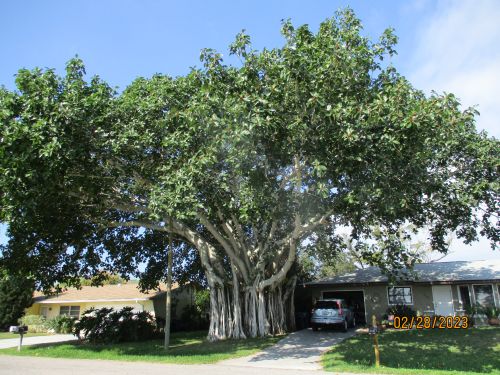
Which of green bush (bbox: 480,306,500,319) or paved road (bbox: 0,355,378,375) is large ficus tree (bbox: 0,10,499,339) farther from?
green bush (bbox: 480,306,500,319)

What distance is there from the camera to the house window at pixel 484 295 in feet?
70.2

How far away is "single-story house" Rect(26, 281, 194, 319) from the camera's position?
30125 mm

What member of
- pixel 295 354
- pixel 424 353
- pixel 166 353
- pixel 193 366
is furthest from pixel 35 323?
pixel 424 353

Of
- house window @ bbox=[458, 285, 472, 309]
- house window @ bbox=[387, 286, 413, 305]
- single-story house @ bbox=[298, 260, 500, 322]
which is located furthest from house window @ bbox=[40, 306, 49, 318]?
house window @ bbox=[458, 285, 472, 309]

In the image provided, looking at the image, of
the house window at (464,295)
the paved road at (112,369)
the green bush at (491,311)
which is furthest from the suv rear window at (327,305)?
the paved road at (112,369)

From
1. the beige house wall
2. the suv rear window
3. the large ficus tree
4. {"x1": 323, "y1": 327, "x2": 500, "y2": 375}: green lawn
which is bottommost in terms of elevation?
{"x1": 323, "y1": 327, "x2": 500, "y2": 375}: green lawn

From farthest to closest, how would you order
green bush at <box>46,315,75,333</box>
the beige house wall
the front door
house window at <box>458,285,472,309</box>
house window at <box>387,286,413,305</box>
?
the beige house wall
green bush at <box>46,315,75,333</box>
house window at <box>387,286,413,305</box>
the front door
house window at <box>458,285,472,309</box>

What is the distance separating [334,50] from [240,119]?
3462 millimetres

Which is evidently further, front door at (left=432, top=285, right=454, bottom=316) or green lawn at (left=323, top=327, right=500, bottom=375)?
front door at (left=432, top=285, right=454, bottom=316)

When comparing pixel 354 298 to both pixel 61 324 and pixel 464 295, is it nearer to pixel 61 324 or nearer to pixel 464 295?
pixel 464 295

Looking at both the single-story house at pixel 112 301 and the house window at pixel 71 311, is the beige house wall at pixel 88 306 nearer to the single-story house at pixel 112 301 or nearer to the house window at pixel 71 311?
the single-story house at pixel 112 301

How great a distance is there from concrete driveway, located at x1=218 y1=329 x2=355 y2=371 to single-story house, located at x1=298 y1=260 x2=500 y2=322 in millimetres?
5526

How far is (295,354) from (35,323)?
2479 centimetres

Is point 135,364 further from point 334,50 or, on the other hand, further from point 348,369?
point 334,50
